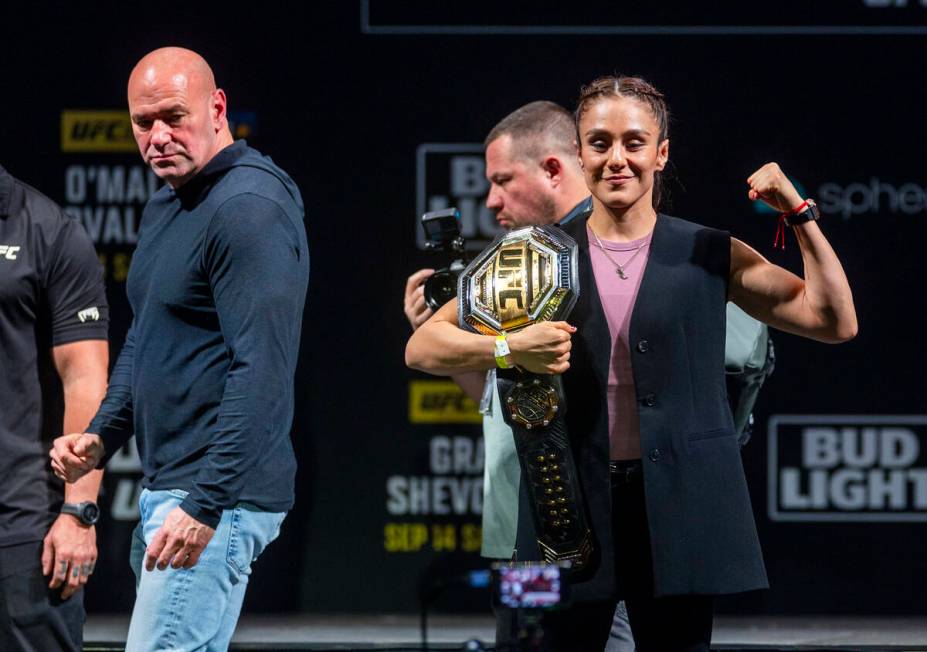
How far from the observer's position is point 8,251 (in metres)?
2.76

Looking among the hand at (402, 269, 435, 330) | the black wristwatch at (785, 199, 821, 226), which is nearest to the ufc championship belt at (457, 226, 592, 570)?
the black wristwatch at (785, 199, 821, 226)

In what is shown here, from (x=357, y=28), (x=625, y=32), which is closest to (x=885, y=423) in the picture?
(x=625, y=32)

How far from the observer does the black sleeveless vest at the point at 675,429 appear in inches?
85.8

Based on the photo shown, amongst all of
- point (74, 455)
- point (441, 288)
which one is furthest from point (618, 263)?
point (74, 455)

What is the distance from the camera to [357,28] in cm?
452

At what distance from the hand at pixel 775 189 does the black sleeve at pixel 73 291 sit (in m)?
1.43

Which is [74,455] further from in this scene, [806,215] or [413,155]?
[413,155]

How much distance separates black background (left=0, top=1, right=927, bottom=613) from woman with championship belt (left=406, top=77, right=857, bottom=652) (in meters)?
2.23

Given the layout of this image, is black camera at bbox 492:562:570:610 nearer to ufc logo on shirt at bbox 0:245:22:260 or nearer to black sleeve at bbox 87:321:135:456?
black sleeve at bbox 87:321:135:456

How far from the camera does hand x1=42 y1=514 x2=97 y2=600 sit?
2754 mm

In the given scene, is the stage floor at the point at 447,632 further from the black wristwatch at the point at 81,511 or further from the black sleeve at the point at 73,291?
the black sleeve at the point at 73,291

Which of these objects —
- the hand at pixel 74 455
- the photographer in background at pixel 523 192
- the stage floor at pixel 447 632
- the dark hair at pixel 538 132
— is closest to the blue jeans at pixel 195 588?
the hand at pixel 74 455

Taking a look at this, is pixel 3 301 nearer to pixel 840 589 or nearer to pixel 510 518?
pixel 510 518

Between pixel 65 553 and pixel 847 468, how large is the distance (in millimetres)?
2656
